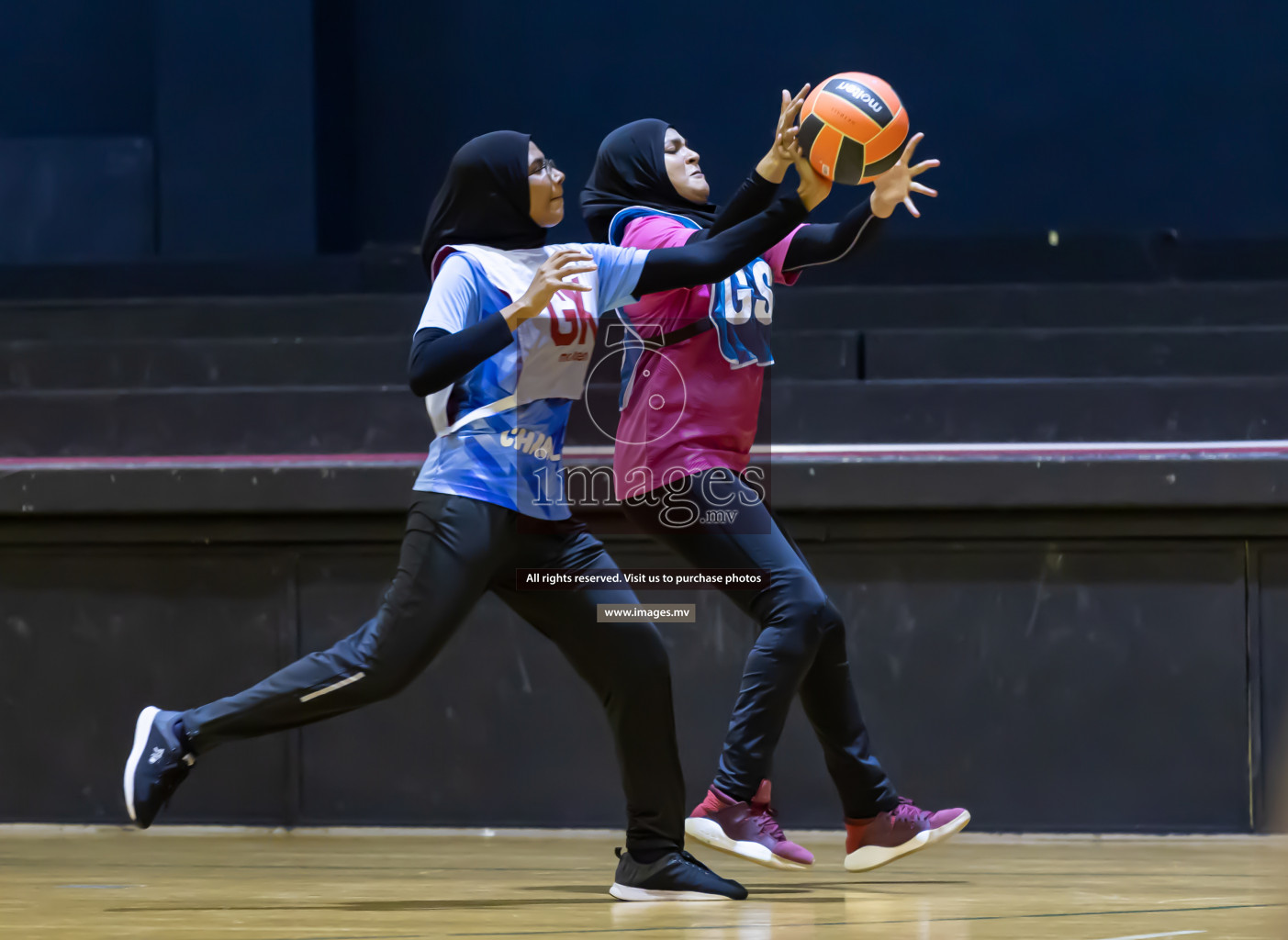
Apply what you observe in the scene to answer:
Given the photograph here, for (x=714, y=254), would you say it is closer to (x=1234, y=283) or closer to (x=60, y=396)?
(x=60, y=396)

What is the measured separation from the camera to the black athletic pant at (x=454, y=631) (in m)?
2.56

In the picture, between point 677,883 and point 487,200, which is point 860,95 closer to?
point 487,200

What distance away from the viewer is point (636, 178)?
3039 mm

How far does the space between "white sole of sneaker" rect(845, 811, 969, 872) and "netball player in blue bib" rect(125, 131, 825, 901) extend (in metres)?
0.29

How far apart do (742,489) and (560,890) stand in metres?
0.89

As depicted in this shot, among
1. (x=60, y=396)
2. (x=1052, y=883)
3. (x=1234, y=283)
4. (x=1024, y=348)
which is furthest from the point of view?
(x=1234, y=283)

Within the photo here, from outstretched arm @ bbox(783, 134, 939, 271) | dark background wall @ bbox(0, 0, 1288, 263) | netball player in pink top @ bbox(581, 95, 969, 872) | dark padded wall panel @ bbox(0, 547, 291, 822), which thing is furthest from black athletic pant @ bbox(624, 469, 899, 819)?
dark background wall @ bbox(0, 0, 1288, 263)

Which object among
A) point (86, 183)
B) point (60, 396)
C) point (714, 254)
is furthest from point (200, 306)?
point (714, 254)

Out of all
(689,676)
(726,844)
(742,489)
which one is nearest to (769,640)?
(742,489)

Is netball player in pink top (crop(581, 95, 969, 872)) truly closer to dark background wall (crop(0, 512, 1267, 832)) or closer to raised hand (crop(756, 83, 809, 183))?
raised hand (crop(756, 83, 809, 183))

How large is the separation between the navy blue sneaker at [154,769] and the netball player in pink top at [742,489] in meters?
0.95

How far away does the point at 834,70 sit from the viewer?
6.75 m

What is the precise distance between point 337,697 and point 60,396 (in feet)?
7.06

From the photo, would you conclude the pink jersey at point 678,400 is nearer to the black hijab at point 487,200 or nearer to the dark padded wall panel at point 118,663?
the black hijab at point 487,200
